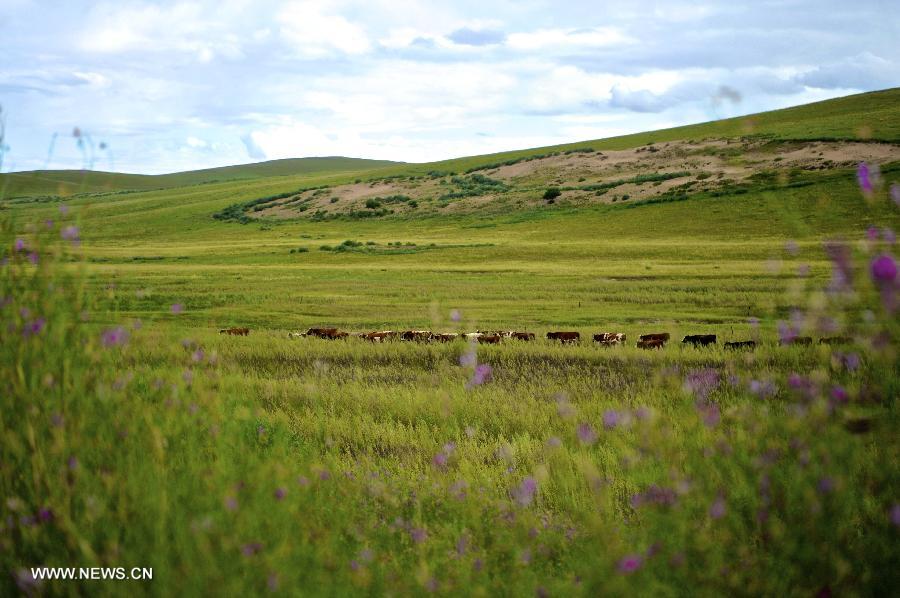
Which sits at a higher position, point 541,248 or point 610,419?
point 541,248

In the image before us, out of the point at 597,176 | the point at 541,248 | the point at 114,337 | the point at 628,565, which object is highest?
the point at 597,176

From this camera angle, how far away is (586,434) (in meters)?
7.21

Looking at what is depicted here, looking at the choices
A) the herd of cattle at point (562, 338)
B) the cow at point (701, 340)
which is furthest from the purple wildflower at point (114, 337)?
the cow at point (701, 340)

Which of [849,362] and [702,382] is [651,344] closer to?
[702,382]

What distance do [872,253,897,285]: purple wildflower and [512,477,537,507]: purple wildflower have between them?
9.51ft

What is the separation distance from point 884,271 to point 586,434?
4394 mm

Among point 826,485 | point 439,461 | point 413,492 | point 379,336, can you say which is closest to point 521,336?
point 379,336

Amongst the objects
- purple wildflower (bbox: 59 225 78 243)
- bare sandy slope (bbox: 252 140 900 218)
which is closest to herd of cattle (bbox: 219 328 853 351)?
purple wildflower (bbox: 59 225 78 243)

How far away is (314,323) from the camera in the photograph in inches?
842

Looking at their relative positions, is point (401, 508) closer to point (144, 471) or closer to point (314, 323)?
point (144, 471)

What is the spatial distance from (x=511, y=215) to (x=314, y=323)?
4756 centimetres

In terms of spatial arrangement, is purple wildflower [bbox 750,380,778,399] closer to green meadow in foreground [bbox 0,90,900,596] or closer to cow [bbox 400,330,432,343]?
green meadow in foreground [bbox 0,90,900,596]

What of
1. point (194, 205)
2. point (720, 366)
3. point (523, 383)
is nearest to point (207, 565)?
point (523, 383)

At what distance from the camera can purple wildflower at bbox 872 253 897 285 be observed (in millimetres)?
3074
